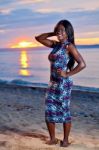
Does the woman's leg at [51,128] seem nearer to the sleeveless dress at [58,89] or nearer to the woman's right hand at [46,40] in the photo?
the sleeveless dress at [58,89]

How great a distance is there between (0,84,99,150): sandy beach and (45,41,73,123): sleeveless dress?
1.65 ft

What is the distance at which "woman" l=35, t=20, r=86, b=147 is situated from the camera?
19.6 ft

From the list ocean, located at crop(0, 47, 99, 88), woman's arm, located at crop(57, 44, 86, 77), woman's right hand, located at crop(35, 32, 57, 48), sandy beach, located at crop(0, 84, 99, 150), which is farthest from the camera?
ocean, located at crop(0, 47, 99, 88)

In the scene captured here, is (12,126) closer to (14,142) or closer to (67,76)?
(14,142)

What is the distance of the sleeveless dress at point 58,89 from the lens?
6.03m

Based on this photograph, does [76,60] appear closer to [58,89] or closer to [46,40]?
[58,89]

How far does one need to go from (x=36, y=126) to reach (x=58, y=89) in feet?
6.25

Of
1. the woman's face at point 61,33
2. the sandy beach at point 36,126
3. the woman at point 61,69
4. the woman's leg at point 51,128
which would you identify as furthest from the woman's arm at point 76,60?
the sandy beach at point 36,126

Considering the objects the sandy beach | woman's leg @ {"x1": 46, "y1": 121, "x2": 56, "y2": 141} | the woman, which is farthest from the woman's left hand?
the sandy beach

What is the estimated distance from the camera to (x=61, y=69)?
19.7ft

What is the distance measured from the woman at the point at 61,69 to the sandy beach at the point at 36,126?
0.53 meters

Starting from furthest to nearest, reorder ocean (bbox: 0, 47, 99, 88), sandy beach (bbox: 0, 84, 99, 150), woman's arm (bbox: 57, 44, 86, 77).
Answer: ocean (bbox: 0, 47, 99, 88) < sandy beach (bbox: 0, 84, 99, 150) < woman's arm (bbox: 57, 44, 86, 77)

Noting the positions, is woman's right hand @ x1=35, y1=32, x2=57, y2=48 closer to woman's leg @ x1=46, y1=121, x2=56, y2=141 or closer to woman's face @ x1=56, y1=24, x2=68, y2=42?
woman's face @ x1=56, y1=24, x2=68, y2=42

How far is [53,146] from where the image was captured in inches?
251
